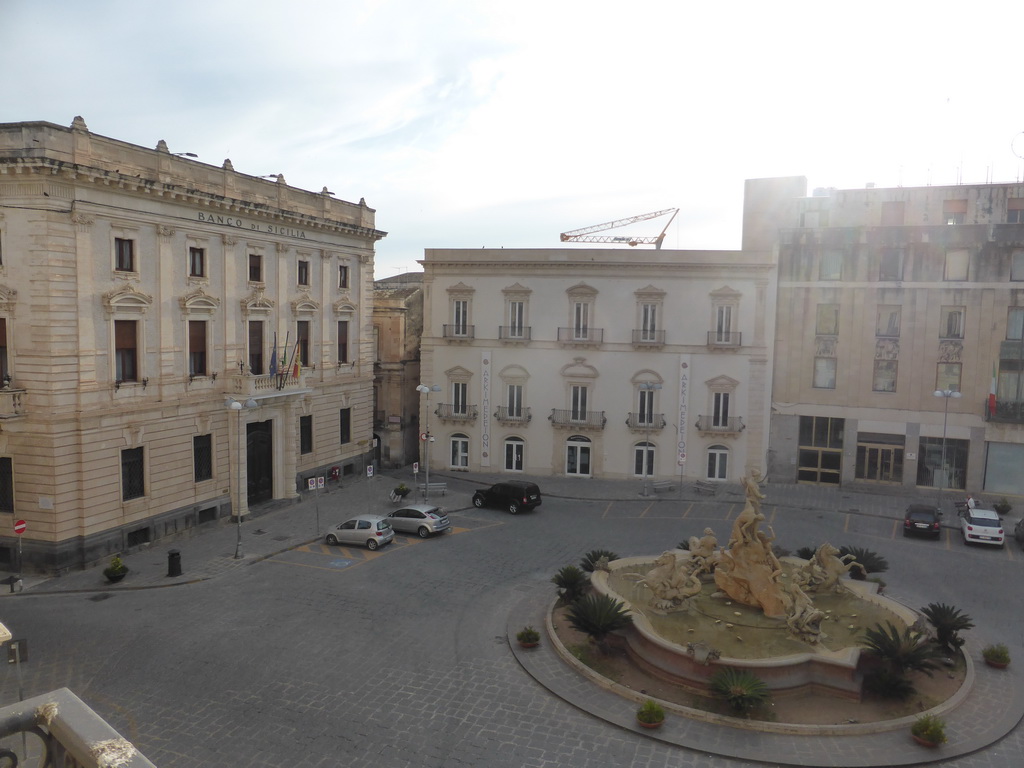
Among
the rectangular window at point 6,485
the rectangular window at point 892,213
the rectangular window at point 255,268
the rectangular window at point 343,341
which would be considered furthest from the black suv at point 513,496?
the rectangular window at point 892,213

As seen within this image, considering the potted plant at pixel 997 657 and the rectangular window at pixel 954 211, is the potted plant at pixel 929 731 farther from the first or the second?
the rectangular window at pixel 954 211

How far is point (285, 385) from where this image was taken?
116ft

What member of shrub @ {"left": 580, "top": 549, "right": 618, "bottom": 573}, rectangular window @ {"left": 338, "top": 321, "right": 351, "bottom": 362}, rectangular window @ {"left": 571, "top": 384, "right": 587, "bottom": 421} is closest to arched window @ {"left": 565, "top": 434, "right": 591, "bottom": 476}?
rectangular window @ {"left": 571, "top": 384, "right": 587, "bottom": 421}

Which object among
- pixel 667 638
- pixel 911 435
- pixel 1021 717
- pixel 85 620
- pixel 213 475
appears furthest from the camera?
pixel 911 435

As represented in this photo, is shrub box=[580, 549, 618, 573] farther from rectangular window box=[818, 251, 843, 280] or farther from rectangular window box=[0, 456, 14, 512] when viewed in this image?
rectangular window box=[818, 251, 843, 280]

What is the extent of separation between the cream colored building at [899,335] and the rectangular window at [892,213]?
6cm

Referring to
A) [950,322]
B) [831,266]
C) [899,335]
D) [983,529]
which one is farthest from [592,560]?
[950,322]

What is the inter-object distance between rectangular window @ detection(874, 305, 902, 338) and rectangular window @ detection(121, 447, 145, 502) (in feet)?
119

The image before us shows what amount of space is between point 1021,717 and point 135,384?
95.0 feet

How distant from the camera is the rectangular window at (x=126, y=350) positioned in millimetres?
27812

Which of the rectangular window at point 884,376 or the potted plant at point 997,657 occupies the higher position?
the rectangular window at point 884,376

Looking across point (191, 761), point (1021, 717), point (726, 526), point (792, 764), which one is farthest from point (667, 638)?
point (726, 526)

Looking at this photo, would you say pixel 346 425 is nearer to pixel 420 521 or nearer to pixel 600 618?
pixel 420 521

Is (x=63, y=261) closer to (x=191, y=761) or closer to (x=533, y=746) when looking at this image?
(x=191, y=761)
